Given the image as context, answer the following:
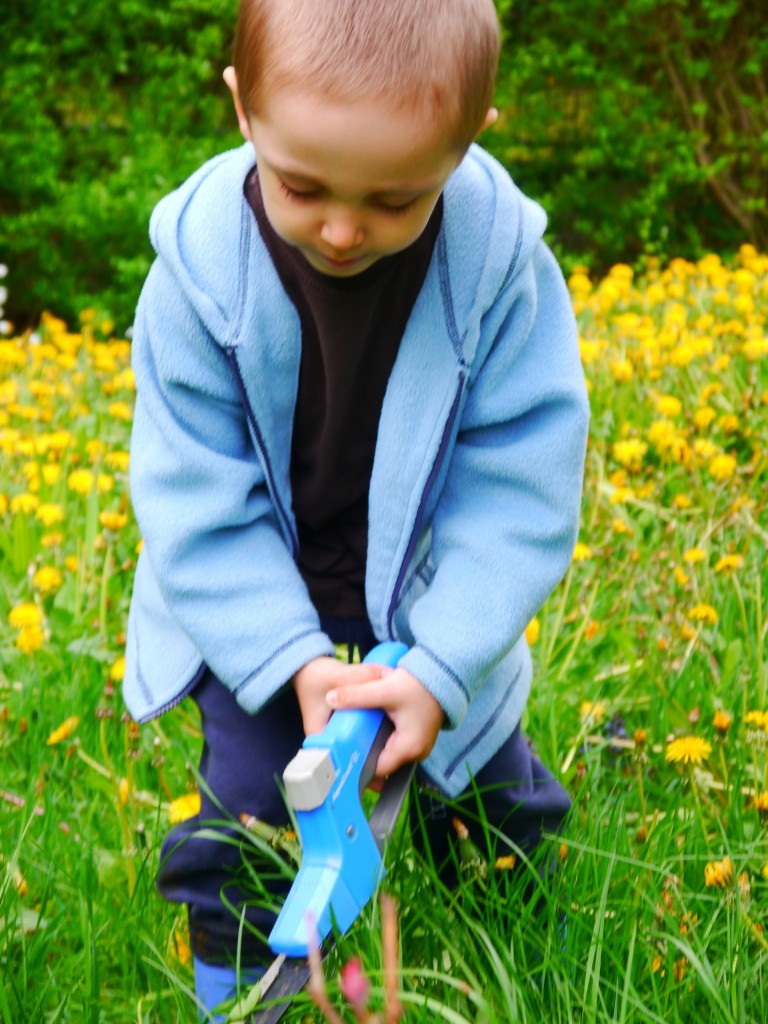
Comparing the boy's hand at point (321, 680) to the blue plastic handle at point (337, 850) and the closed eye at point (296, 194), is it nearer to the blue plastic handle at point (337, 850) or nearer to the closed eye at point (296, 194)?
the blue plastic handle at point (337, 850)

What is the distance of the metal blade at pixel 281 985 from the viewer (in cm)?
102

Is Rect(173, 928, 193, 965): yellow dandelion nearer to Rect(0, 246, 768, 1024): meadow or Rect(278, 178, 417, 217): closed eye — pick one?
Rect(0, 246, 768, 1024): meadow

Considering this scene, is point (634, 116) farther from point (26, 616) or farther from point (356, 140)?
point (356, 140)

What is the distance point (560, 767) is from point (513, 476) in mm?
523

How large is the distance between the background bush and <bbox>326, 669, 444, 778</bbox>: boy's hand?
413cm

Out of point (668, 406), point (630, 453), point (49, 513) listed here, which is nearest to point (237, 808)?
point (49, 513)

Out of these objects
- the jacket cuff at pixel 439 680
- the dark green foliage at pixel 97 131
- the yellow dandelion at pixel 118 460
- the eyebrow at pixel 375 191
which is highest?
the eyebrow at pixel 375 191

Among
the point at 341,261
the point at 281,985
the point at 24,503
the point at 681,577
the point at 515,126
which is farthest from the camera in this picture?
the point at 515,126

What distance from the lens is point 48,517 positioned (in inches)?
89.8

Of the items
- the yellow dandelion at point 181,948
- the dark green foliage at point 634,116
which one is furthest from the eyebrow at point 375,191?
the dark green foliage at point 634,116

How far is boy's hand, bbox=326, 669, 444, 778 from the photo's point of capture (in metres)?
1.28

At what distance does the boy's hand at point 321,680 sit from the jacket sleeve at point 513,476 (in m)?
0.10

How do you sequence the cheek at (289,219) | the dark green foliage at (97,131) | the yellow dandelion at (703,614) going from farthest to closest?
the dark green foliage at (97,131) < the yellow dandelion at (703,614) < the cheek at (289,219)

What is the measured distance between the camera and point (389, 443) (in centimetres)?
143
